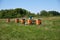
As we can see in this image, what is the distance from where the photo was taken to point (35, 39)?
29.8 feet

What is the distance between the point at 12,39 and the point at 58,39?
303 centimetres

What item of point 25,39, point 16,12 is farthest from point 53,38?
point 16,12

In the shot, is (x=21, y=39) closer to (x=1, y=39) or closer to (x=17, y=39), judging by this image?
(x=17, y=39)

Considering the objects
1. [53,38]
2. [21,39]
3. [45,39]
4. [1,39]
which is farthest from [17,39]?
[53,38]

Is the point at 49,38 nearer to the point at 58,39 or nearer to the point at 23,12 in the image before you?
the point at 58,39

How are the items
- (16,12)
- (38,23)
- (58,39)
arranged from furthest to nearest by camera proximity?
(16,12), (38,23), (58,39)

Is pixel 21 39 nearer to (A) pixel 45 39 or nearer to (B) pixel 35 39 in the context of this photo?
(B) pixel 35 39

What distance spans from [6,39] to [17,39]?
2.54ft

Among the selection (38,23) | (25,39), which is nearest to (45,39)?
(25,39)

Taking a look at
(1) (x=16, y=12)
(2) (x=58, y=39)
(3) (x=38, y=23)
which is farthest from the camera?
(1) (x=16, y=12)

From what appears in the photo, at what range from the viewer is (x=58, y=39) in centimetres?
897

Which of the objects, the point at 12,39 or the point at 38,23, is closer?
the point at 12,39

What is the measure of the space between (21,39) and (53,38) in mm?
2135

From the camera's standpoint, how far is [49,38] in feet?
30.5
